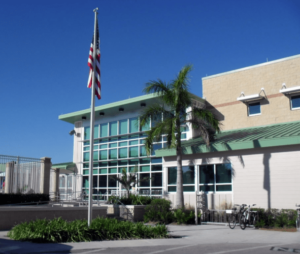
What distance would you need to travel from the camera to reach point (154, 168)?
2661 cm

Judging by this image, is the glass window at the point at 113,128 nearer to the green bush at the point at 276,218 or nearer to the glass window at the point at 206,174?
the glass window at the point at 206,174

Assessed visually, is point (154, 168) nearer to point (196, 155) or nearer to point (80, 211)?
point (196, 155)

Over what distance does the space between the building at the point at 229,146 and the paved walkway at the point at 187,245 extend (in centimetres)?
440

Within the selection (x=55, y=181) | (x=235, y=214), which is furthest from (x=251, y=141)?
(x=55, y=181)

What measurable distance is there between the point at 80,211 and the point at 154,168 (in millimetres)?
9279

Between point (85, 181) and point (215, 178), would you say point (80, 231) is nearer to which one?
point (215, 178)

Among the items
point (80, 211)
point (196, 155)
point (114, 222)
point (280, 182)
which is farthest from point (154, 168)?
point (114, 222)

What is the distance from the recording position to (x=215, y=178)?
20234 mm

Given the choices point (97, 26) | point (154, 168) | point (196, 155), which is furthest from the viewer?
point (154, 168)

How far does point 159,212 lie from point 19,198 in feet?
25.9

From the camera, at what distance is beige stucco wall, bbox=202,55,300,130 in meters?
22.7

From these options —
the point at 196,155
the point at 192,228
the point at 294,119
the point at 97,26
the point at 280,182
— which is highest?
the point at 97,26

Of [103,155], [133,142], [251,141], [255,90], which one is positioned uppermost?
[255,90]

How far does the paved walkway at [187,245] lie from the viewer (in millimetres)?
10102
